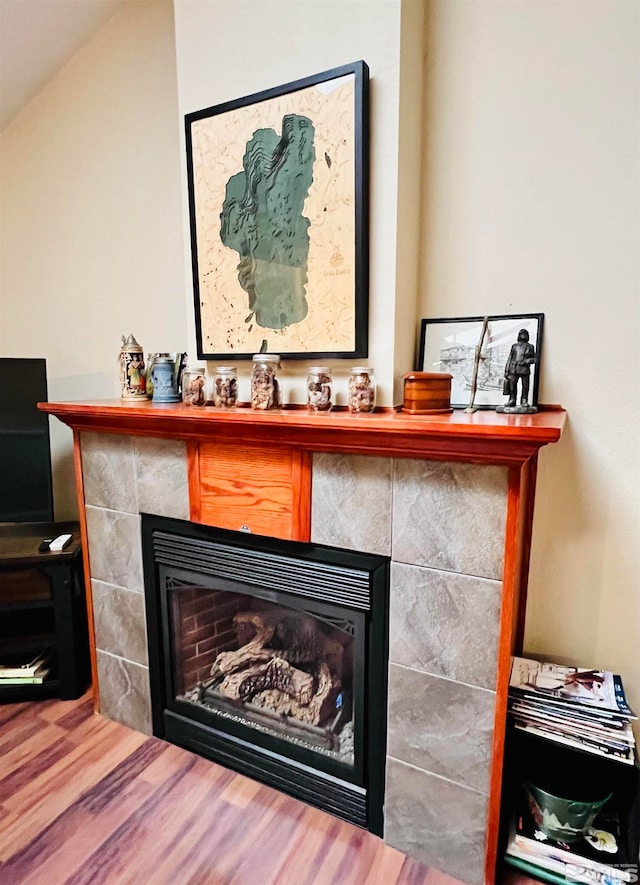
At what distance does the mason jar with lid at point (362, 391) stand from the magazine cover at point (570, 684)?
2.75 ft

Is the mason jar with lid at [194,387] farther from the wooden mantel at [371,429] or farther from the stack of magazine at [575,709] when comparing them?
the stack of magazine at [575,709]

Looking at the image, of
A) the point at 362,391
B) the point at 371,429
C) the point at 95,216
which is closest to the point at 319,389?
the point at 362,391

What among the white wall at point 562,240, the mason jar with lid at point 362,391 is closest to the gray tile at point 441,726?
the white wall at point 562,240

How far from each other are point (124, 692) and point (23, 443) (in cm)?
104

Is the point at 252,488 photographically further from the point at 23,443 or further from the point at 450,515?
the point at 23,443

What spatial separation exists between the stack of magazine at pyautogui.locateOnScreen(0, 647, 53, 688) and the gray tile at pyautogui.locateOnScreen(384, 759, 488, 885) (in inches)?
56.0

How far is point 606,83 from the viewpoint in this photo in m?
1.25

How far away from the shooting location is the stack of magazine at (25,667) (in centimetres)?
193

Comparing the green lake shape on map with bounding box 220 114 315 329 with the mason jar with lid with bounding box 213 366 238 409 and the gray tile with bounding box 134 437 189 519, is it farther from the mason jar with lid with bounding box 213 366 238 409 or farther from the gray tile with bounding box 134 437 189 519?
the gray tile with bounding box 134 437 189 519

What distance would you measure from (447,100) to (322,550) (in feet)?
4.34

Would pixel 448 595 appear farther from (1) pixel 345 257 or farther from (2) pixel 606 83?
(2) pixel 606 83

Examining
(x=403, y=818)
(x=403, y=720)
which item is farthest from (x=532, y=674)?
(x=403, y=818)

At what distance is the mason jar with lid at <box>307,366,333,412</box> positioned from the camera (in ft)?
4.46

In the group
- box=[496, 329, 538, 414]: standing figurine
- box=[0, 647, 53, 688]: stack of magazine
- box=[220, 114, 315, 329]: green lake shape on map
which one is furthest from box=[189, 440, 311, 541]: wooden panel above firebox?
box=[0, 647, 53, 688]: stack of magazine
